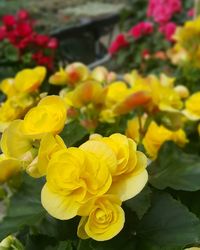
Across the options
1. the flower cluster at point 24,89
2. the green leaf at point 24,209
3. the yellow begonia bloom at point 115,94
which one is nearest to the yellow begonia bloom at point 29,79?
the flower cluster at point 24,89

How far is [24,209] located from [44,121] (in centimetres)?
11

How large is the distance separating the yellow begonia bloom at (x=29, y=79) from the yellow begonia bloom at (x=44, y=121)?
44 cm

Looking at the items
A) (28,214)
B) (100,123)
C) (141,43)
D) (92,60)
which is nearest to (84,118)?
(100,123)

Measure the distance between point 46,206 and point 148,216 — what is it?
A: 145 millimetres

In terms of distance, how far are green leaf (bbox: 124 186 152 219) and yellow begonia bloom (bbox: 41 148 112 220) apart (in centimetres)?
8

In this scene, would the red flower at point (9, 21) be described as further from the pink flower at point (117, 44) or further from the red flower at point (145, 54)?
the red flower at point (145, 54)

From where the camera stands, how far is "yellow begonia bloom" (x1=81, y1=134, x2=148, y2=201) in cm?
66

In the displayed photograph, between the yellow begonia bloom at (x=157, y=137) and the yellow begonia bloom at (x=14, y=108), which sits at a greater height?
the yellow begonia bloom at (x=14, y=108)

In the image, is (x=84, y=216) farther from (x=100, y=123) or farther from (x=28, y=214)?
(x=100, y=123)

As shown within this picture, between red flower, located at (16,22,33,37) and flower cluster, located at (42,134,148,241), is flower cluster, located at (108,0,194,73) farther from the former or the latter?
flower cluster, located at (42,134,148,241)

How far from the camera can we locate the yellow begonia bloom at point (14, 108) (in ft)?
3.32

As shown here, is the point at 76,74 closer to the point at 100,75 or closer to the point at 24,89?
the point at 100,75

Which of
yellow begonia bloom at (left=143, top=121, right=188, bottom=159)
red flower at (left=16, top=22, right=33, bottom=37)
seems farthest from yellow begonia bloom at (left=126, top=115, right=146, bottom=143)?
red flower at (left=16, top=22, right=33, bottom=37)

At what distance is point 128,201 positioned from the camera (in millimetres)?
730
